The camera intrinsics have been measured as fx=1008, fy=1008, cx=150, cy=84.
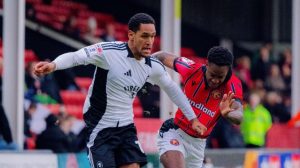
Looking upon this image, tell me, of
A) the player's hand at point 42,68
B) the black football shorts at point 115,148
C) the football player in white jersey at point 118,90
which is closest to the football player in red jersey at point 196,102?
the football player in white jersey at point 118,90

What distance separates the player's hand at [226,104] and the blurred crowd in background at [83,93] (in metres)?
4.24

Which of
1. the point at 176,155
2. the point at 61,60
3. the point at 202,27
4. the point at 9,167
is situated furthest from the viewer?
the point at 202,27

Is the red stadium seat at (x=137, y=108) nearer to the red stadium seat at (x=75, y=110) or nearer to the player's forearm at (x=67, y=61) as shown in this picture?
the red stadium seat at (x=75, y=110)

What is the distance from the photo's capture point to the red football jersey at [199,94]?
32.9 ft

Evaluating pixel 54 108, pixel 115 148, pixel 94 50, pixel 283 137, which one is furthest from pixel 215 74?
pixel 283 137

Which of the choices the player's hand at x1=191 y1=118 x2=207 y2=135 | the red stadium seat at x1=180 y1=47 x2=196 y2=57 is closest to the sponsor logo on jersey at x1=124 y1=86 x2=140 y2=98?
the player's hand at x1=191 y1=118 x2=207 y2=135

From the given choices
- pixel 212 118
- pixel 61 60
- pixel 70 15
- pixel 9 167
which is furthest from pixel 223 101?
pixel 70 15

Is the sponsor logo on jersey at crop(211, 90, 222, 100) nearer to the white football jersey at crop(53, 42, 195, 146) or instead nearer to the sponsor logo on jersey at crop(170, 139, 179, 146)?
the sponsor logo on jersey at crop(170, 139, 179, 146)

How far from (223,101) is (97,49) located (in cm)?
130

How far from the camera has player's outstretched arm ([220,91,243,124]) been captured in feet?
30.3

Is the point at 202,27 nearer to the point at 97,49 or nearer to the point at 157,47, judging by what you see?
the point at 157,47

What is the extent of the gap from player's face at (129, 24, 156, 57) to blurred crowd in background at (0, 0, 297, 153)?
13.8ft

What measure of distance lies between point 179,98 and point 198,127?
0.34 metres

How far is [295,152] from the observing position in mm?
15750
